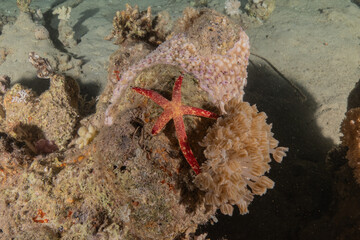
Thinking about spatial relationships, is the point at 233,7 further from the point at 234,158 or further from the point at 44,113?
the point at 234,158

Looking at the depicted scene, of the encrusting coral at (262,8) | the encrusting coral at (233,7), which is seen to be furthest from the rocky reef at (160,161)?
the encrusting coral at (233,7)

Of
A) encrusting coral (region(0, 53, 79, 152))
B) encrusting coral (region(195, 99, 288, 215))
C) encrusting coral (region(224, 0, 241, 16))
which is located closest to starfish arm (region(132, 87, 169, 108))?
encrusting coral (region(195, 99, 288, 215))

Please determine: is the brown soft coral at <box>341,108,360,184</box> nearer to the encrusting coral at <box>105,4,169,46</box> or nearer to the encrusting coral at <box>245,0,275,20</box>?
the encrusting coral at <box>105,4,169,46</box>

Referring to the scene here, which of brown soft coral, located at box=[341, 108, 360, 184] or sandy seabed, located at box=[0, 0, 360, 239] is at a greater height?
brown soft coral, located at box=[341, 108, 360, 184]

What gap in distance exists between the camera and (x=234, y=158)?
229cm

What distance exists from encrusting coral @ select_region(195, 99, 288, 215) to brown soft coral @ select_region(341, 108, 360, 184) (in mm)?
1811

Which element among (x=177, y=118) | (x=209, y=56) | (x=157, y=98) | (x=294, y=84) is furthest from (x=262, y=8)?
(x=177, y=118)

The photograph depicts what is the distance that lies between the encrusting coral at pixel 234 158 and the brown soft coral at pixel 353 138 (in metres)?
1.81

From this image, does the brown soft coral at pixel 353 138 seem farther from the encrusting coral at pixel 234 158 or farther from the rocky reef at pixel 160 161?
the encrusting coral at pixel 234 158

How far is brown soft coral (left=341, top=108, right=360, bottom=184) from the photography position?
129 inches

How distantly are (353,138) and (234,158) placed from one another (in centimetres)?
248

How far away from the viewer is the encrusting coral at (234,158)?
2.23 metres

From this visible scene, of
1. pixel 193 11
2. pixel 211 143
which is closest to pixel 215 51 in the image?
pixel 193 11

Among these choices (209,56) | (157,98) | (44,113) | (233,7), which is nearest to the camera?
(157,98)
